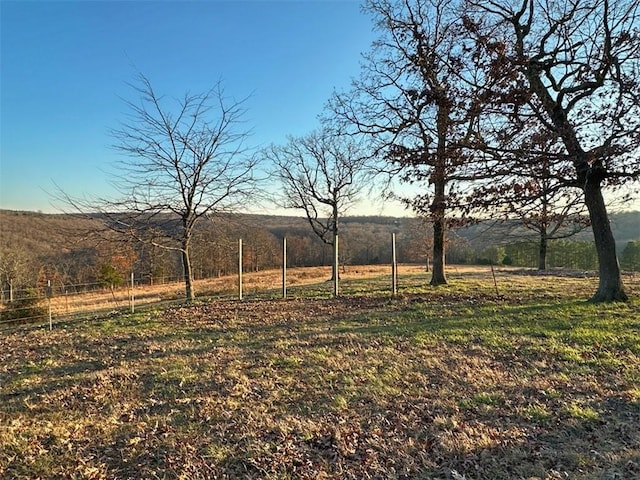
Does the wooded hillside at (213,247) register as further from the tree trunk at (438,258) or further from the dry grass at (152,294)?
the dry grass at (152,294)

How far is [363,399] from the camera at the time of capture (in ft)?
13.1

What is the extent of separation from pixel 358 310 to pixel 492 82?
5.85 meters

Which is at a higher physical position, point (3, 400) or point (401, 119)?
point (401, 119)

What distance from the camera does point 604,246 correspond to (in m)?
8.88

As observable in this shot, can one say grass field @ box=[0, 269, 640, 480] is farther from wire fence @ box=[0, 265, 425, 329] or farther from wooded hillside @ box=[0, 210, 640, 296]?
wire fence @ box=[0, 265, 425, 329]

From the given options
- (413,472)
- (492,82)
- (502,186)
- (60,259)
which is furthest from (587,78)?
(60,259)

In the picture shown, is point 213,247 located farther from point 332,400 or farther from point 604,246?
point 604,246

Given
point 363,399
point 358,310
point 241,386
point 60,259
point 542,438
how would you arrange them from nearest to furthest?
point 542,438
point 363,399
point 241,386
point 358,310
point 60,259

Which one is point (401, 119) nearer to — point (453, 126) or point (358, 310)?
point (453, 126)

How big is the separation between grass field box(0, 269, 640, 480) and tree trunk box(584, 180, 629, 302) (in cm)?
153

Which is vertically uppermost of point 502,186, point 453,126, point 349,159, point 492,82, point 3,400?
point 349,159

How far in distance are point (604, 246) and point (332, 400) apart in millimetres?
8395

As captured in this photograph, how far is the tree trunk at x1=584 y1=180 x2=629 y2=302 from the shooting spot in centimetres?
874

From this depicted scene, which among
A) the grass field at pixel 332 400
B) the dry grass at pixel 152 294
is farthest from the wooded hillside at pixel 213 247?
the grass field at pixel 332 400
